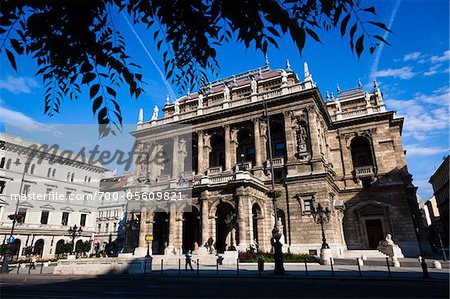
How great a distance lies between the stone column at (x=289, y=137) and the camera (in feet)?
106

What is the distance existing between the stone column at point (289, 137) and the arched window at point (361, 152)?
1024 cm

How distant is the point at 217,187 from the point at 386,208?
19.0 m

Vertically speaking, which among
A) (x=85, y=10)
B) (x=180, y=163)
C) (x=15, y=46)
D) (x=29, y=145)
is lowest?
(x=15, y=46)

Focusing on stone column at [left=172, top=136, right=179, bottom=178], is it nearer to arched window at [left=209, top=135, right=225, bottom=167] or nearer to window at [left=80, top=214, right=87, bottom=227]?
arched window at [left=209, top=135, right=225, bottom=167]

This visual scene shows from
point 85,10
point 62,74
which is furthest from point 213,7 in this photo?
point 62,74

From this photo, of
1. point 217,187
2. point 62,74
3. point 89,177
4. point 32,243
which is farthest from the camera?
point 89,177

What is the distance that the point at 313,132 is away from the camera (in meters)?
31.5

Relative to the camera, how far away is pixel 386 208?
108ft

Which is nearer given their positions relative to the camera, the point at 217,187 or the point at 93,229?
the point at 217,187

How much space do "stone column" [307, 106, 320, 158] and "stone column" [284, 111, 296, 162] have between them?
2.06 metres

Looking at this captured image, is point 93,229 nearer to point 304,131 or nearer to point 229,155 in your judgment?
point 229,155

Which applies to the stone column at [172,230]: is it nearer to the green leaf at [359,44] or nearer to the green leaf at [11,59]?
the green leaf at [11,59]

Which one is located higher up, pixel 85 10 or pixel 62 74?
pixel 85 10

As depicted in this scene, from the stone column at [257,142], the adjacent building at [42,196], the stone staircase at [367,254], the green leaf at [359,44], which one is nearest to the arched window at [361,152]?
the stone staircase at [367,254]
